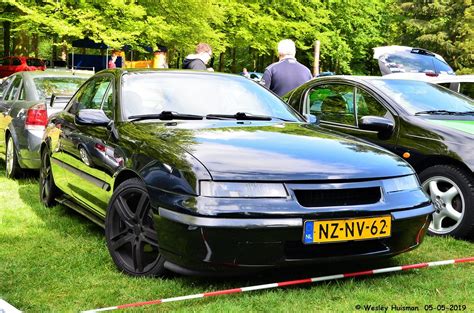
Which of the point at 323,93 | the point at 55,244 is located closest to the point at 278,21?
the point at 323,93

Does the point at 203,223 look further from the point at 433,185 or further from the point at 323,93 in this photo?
the point at 323,93

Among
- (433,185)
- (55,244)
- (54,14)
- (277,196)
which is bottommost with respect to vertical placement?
(55,244)

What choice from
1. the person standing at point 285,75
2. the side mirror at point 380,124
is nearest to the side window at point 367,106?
the side mirror at point 380,124

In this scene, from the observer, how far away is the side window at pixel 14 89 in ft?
26.3

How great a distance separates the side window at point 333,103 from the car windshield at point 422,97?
0.32 meters

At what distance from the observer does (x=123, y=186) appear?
12.7 ft

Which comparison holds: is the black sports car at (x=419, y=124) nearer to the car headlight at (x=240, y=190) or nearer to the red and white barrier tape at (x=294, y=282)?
the red and white barrier tape at (x=294, y=282)

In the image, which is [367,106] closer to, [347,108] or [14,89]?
[347,108]

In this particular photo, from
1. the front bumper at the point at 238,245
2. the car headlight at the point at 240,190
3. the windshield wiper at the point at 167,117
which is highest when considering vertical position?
the windshield wiper at the point at 167,117

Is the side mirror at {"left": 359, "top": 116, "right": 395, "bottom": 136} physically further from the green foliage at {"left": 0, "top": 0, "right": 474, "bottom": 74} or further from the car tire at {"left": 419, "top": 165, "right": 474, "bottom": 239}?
the green foliage at {"left": 0, "top": 0, "right": 474, "bottom": 74}

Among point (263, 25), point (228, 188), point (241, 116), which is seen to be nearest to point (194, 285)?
point (228, 188)

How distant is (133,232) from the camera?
3799 mm

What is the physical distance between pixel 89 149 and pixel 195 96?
926 mm

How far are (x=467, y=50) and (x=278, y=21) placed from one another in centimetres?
1158
